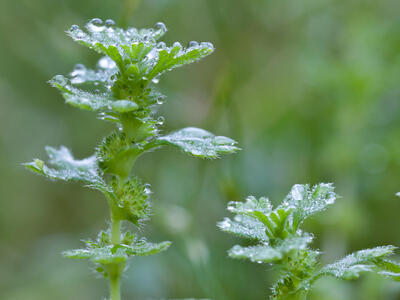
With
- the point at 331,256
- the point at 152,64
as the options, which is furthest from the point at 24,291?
the point at 152,64

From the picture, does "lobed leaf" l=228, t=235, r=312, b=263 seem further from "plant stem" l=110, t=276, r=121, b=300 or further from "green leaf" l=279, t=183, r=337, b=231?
"plant stem" l=110, t=276, r=121, b=300

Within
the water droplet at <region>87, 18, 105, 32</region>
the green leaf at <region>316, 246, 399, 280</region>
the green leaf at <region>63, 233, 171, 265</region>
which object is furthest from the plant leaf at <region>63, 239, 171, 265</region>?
the water droplet at <region>87, 18, 105, 32</region>

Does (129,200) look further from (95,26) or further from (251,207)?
(95,26)

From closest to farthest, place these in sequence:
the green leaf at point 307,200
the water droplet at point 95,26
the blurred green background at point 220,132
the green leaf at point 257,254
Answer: the green leaf at point 257,254
the green leaf at point 307,200
the water droplet at point 95,26
the blurred green background at point 220,132

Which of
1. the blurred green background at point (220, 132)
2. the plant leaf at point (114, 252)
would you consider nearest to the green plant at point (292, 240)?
the plant leaf at point (114, 252)

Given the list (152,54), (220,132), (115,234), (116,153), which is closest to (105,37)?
(152,54)

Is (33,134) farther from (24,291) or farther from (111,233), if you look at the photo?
(111,233)

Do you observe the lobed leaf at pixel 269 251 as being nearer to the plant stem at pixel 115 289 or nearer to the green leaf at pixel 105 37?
the plant stem at pixel 115 289
